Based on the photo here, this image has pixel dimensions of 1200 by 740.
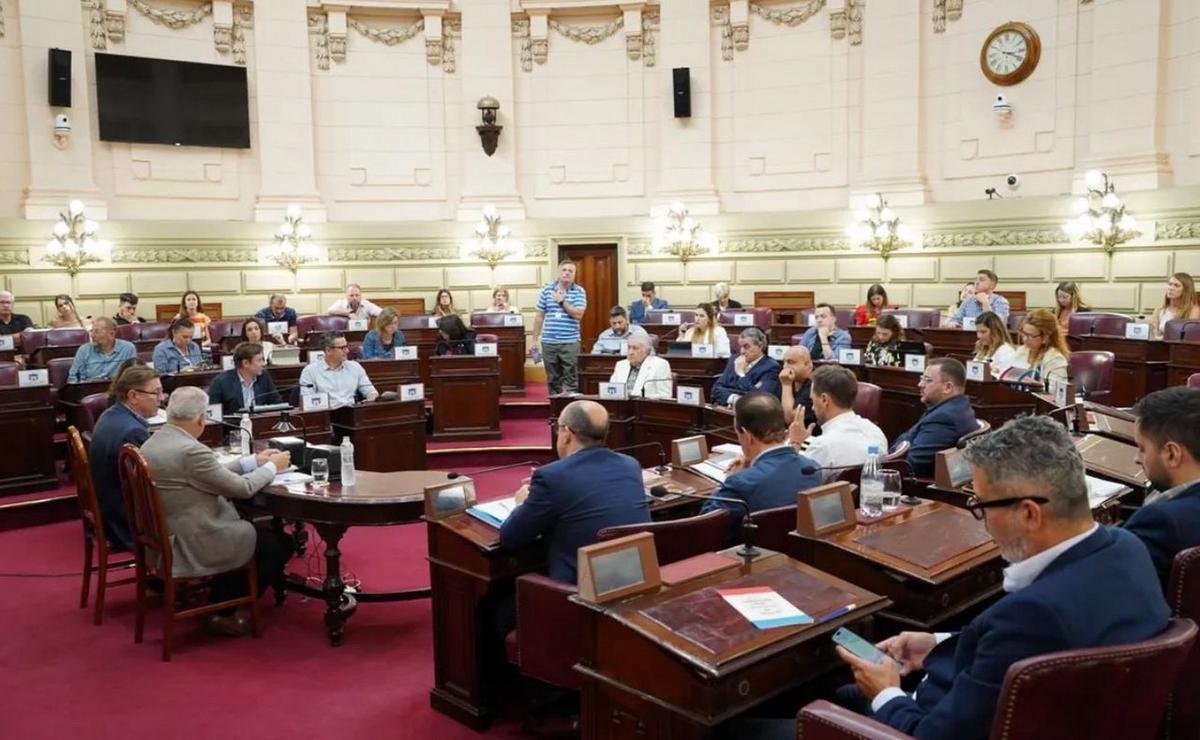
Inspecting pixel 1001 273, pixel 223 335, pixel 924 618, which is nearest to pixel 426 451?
pixel 223 335

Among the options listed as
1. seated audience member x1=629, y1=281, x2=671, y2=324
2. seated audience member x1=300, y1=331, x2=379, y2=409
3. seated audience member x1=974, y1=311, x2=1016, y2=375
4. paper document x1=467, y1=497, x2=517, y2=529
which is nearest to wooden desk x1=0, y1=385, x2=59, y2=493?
seated audience member x1=300, y1=331, x2=379, y2=409

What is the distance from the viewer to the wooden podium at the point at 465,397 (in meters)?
8.45

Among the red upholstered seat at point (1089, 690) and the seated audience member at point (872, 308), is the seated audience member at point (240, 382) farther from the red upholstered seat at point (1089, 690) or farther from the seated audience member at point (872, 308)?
the seated audience member at point (872, 308)

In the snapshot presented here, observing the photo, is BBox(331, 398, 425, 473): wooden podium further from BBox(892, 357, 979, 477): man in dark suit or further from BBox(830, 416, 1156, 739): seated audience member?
BBox(830, 416, 1156, 739): seated audience member

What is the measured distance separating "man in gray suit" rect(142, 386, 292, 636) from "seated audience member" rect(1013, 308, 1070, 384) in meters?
5.18

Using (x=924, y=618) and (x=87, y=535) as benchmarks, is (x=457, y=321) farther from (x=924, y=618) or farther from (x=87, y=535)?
(x=924, y=618)

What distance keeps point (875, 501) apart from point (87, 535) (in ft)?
13.1

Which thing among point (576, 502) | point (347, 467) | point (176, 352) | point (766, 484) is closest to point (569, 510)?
point (576, 502)

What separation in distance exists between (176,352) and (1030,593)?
7385 mm

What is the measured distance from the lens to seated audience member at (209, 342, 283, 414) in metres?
6.37

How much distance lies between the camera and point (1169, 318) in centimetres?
863

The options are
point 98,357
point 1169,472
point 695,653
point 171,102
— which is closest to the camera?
point 695,653

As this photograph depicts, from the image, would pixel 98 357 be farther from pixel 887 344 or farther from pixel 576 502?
pixel 887 344

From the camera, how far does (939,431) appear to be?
178 inches
